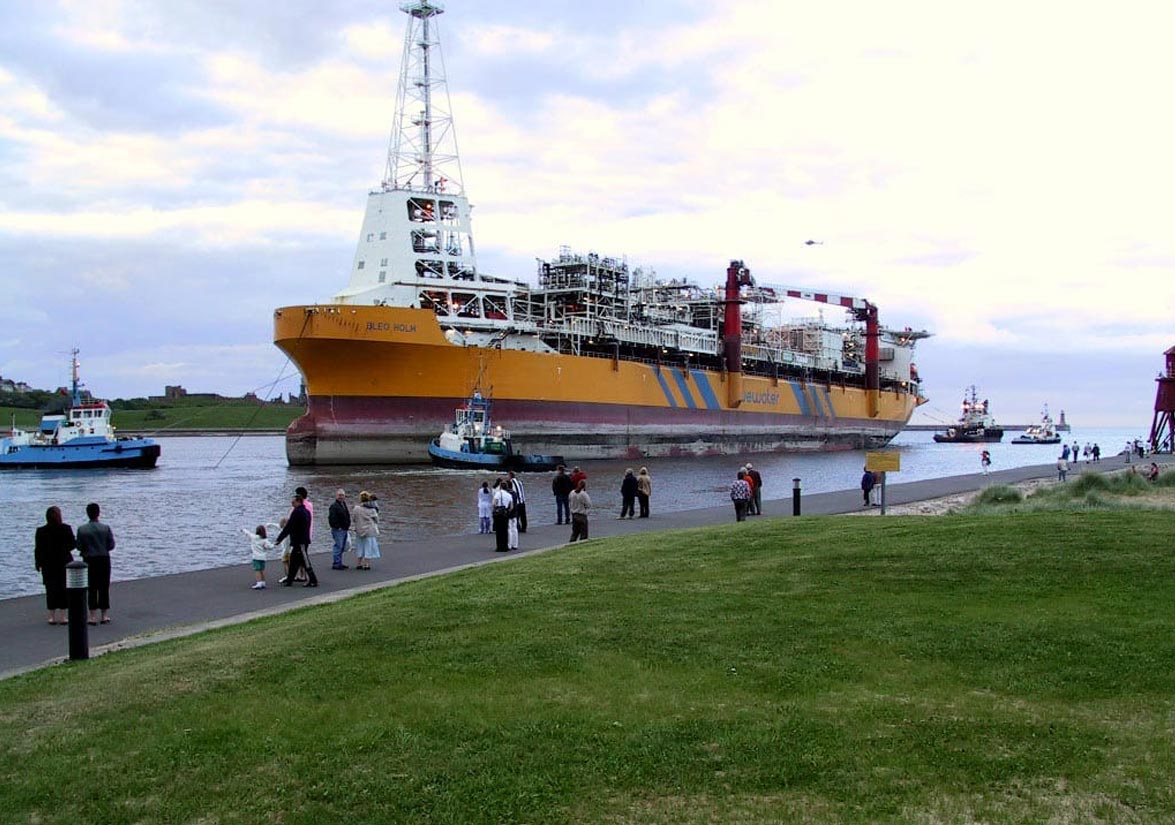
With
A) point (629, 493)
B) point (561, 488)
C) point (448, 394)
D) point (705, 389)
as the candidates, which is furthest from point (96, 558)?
point (705, 389)

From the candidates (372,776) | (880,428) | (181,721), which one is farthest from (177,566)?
(880,428)

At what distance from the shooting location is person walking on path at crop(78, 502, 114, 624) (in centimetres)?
1173

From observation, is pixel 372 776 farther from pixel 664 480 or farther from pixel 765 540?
pixel 664 480

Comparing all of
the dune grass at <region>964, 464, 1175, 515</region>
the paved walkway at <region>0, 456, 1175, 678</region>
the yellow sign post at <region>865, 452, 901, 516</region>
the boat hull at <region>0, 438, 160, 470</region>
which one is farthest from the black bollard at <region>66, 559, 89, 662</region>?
the boat hull at <region>0, 438, 160, 470</region>

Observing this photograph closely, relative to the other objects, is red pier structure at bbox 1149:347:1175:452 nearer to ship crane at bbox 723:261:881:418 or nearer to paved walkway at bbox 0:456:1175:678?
ship crane at bbox 723:261:881:418

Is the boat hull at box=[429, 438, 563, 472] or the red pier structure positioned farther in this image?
the red pier structure

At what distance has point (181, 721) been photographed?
6207 millimetres

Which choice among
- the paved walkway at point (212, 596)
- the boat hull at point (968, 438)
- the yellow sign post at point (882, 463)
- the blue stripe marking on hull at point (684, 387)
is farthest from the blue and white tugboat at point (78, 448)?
the boat hull at point (968, 438)

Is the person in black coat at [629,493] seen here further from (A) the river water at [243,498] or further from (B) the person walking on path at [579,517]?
(B) the person walking on path at [579,517]

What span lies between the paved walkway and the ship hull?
27267 mm

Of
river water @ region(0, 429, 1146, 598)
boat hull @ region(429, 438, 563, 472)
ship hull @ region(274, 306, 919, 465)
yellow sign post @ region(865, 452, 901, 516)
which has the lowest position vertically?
river water @ region(0, 429, 1146, 598)

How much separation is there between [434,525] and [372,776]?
21770mm

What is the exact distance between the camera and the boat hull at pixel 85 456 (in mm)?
56219

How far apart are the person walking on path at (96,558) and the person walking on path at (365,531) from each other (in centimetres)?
430
